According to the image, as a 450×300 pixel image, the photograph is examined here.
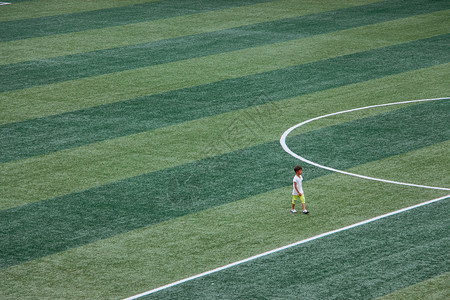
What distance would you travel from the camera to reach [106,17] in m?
33.5

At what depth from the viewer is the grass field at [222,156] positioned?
11852 mm

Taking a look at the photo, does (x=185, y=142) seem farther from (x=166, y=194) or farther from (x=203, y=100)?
(x=203, y=100)

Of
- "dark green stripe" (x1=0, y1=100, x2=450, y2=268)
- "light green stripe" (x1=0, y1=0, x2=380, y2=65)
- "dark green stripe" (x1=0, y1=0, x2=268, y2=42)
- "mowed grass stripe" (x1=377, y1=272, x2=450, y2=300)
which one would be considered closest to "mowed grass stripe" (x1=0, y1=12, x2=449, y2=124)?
"light green stripe" (x1=0, y1=0, x2=380, y2=65)

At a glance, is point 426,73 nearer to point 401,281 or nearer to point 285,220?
point 285,220

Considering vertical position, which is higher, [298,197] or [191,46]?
[191,46]

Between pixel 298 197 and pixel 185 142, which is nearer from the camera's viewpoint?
pixel 298 197

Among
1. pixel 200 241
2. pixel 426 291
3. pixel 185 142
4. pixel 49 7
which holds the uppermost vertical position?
pixel 49 7

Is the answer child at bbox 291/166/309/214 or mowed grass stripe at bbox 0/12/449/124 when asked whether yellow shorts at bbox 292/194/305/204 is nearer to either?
child at bbox 291/166/309/214

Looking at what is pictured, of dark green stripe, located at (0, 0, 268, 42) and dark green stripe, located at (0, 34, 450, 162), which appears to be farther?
dark green stripe, located at (0, 0, 268, 42)

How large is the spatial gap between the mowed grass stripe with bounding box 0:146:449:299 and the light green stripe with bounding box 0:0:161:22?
2244 cm

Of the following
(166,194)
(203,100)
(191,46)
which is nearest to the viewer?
(166,194)

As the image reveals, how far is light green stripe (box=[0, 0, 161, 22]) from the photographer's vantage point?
34.5 m

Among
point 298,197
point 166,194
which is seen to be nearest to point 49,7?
point 166,194

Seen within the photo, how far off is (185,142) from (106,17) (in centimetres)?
1693
